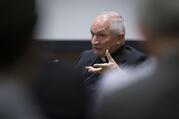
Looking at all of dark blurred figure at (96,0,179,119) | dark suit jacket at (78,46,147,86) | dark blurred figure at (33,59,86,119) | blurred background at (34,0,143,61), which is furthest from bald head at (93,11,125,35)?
dark blurred figure at (96,0,179,119)

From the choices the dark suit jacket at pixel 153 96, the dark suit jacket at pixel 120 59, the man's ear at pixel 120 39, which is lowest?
the dark suit jacket at pixel 120 59

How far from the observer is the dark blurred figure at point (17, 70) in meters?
1.28

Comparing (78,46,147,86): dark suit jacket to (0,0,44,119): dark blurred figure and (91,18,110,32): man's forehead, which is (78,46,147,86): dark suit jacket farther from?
(0,0,44,119): dark blurred figure

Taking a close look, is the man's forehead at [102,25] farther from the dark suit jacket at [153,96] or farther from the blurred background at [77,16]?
the dark suit jacket at [153,96]

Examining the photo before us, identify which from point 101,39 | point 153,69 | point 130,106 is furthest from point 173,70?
point 101,39

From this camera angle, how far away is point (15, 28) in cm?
127

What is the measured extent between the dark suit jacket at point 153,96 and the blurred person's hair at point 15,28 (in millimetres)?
306

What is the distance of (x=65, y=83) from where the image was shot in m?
1.67

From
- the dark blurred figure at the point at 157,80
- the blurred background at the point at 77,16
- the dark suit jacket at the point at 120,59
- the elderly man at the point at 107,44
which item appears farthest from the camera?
the blurred background at the point at 77,16

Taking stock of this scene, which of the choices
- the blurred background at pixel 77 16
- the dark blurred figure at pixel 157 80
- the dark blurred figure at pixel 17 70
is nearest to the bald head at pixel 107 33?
the blurred background at pixel 77 16

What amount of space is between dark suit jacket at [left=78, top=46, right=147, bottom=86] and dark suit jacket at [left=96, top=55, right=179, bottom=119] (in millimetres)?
1480

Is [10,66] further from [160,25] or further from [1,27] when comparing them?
[160,25]

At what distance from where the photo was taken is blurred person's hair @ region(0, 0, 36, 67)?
125 centimetres

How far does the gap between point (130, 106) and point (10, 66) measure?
0.34 metres
